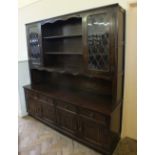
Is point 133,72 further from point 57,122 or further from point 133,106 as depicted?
point 57,122

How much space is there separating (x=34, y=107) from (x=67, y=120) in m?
1.04

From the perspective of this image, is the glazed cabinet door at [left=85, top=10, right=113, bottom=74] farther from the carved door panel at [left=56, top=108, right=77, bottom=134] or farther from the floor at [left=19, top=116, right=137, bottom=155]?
the floor at [left=19, top=116, right=137, bottom=155]

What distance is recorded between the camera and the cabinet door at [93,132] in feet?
7.17

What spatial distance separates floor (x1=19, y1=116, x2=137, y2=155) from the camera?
240cm

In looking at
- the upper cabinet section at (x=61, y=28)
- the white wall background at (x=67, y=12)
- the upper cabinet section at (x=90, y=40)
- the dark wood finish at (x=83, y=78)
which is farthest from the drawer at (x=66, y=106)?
the upper cabinet section at (x=61, y=28)

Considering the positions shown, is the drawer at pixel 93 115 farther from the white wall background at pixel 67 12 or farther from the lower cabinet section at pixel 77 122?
the white wall background at pixel 67 12

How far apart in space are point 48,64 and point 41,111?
39.2 inches

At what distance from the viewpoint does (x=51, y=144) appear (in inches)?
103

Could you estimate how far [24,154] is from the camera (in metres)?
2.38

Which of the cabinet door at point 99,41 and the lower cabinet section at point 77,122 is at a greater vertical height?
the cabinet door at point 99,41

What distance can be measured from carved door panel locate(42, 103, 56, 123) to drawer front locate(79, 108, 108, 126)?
0.71 meters

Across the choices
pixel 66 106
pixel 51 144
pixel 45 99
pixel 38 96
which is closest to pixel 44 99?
pixel 45 99

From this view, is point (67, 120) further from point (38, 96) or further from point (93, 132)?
point (38, 96)
